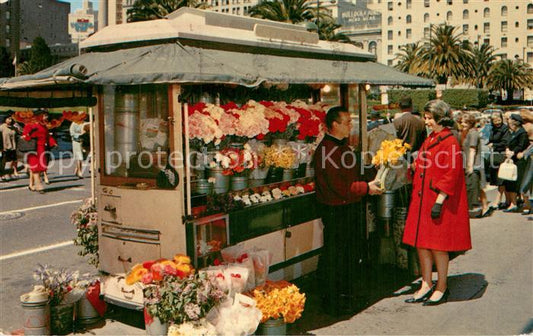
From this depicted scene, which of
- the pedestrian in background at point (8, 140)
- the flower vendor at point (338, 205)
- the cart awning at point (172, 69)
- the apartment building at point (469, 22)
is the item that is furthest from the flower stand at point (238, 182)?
the apartment building at point (469, 22)

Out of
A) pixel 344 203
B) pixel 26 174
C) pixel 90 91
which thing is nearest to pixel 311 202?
pixel 344 203

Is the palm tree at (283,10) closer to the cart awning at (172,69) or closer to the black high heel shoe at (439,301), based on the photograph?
the cart awning at (172,69)

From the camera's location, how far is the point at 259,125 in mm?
6535

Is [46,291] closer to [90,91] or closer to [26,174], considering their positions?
[90,91]

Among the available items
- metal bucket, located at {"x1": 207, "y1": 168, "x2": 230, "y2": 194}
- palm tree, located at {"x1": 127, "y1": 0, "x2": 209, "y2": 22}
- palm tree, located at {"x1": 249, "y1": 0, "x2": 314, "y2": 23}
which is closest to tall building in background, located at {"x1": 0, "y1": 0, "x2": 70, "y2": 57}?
palm tree, located at {"x1": 127, "y1": 0, "x2": 209, "y2": 22}

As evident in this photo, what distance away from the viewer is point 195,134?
578 cm

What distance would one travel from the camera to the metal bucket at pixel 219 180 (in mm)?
5910

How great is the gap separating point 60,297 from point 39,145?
413 inches

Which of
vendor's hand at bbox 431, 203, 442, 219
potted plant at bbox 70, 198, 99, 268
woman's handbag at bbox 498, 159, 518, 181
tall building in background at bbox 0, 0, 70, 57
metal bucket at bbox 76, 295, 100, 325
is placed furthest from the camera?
tall building in background at bbox 0, 0, 70, 57

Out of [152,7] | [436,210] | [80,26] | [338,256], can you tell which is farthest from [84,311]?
[152,7]

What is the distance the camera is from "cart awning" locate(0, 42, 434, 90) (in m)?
4.74

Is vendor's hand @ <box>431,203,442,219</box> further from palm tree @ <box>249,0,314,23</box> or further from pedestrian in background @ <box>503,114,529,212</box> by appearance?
palm tree @ <box>249,0,314,23</box>

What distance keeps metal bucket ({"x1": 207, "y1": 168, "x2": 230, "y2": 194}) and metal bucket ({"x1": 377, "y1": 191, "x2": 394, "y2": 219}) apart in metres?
2.33

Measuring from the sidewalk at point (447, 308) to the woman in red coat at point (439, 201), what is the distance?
0.38 metres
